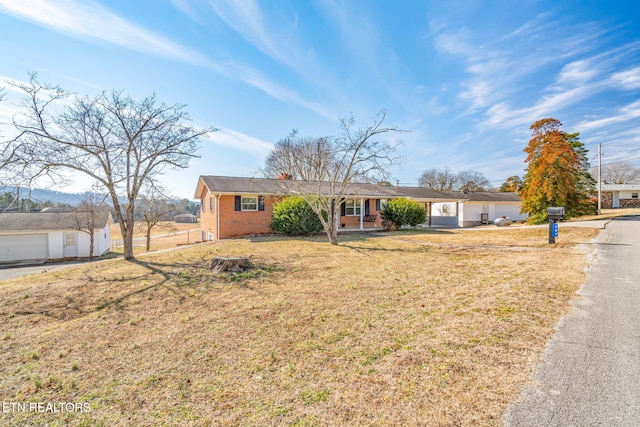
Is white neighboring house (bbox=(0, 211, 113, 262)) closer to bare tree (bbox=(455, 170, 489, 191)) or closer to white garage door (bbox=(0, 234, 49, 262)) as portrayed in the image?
white garage door (bbox=(0, 234, 49, 262))

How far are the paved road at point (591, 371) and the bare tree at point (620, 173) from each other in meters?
68.4

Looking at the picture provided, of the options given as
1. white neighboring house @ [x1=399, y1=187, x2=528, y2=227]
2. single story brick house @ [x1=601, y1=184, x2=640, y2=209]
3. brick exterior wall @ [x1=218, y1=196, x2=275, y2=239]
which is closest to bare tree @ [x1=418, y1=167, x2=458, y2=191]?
white neighboring house @ [x1=399, y1=187, x2=528, y2=227]

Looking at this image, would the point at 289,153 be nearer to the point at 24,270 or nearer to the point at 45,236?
the point at 45,236

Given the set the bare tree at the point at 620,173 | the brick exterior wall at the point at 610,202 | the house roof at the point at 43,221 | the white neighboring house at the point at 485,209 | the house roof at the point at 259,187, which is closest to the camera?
the house roof at the point at 259,187

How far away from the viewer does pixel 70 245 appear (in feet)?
78.8

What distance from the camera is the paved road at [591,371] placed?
7.43ft

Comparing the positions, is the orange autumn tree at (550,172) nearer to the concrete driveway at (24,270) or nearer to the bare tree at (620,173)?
the concrete driveway at (24,270)

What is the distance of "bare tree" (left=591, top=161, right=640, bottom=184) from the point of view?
52.3 metres

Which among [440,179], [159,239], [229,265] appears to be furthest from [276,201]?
[440,179]

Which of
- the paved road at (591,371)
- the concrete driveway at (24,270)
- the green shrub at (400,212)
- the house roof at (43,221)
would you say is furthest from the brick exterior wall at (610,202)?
the house roof at (43,221)

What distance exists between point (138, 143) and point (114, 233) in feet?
157

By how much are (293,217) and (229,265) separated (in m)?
9.09

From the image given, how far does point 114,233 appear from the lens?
48594 millimetres
